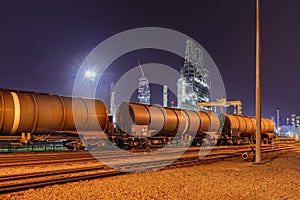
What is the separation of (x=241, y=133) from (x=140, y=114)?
2008 centimetres

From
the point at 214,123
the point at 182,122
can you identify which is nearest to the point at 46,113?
the point at 182,122

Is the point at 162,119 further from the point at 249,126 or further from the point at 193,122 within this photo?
the point at 249,126

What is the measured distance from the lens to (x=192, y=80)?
6506 inches

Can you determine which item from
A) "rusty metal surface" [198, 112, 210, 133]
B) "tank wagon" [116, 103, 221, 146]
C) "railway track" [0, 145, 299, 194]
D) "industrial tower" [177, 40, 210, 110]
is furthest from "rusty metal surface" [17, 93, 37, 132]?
"industrial tower" [177, 40, 210, 110]

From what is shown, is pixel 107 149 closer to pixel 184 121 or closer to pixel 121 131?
pixel 121 131

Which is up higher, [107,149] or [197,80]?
[197,80]

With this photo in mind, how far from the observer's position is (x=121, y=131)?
28719mm

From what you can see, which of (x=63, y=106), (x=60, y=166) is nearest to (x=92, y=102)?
(x=63, y=106)

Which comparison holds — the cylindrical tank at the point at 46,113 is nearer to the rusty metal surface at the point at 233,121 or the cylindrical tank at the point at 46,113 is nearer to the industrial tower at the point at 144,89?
the rusty metal surface at the point at 233,121

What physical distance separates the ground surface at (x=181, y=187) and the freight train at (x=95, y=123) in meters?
9.67

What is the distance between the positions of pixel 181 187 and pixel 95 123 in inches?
582

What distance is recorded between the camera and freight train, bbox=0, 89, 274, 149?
68.0 feet

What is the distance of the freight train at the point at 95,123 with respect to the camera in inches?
816

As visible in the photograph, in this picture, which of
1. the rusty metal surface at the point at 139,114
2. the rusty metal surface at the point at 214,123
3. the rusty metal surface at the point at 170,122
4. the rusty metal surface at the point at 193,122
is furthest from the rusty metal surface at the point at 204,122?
the rusty metal surface at the point at 139,114
